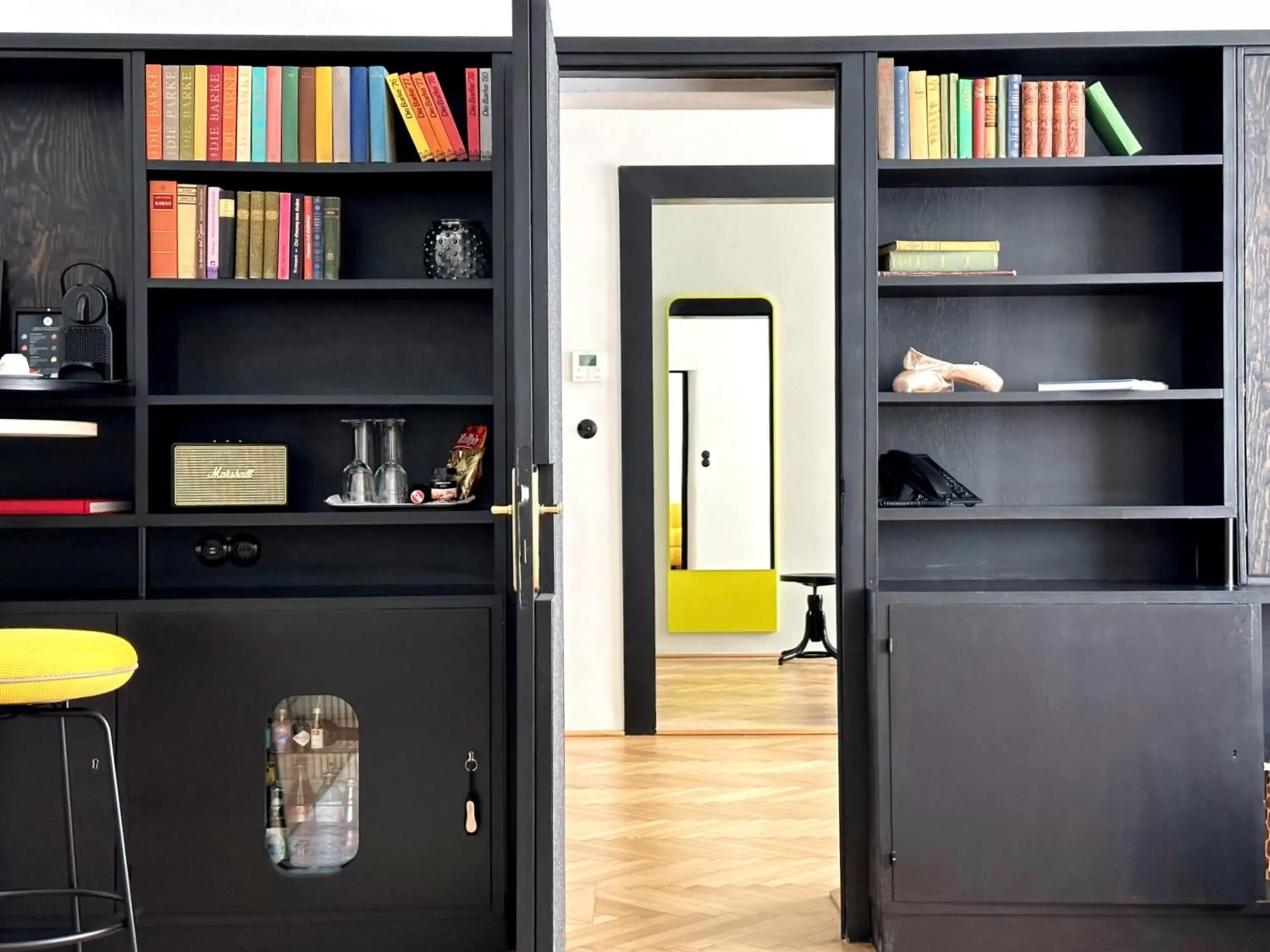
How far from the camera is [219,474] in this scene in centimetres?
289

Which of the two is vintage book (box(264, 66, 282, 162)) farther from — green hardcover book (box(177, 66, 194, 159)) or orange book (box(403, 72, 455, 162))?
orange book (box(403, 72, 455, 162))

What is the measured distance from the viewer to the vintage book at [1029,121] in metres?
2.93

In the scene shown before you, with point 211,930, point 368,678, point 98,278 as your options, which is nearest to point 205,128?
point 98,278

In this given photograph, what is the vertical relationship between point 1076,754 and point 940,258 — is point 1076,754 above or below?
below

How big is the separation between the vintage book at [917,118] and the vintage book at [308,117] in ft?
4.67

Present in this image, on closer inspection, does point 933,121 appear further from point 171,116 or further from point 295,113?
point 171,116

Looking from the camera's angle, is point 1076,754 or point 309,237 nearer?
point 1076,754

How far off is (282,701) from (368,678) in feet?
0.66

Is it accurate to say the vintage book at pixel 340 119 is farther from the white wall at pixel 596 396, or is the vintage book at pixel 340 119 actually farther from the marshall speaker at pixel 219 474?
the white wall at pixel 596 396

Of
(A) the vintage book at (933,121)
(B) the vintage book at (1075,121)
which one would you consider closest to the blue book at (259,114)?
(A) the vintage book at (933,121)

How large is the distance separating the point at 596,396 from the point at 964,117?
229 centimetres

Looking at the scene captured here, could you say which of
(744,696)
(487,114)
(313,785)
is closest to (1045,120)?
(487,114)

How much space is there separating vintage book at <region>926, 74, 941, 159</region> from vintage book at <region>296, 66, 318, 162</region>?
4.82ft

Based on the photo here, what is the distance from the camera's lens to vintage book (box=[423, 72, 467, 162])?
2879 millimetres
